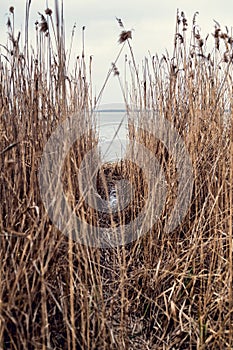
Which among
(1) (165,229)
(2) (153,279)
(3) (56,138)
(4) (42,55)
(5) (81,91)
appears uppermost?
(4) (42,55)

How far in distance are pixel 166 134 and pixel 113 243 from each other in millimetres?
466

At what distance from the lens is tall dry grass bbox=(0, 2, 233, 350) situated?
1.16 metres

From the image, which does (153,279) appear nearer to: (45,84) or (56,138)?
(56,138)

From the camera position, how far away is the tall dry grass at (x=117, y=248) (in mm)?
1163

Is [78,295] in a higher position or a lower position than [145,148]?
lower

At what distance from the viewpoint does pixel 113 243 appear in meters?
1.69

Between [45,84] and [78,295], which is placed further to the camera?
[45,84]

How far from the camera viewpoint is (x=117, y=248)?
136 cm

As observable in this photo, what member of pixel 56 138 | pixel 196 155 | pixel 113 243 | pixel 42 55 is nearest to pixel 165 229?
pixel 113 243

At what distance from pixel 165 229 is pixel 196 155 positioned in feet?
1.03

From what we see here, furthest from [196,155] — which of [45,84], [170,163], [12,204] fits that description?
[12,204]

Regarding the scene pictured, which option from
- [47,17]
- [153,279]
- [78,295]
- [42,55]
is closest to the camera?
[78,295]

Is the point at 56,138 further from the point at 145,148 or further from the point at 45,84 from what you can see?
the point at 145,148

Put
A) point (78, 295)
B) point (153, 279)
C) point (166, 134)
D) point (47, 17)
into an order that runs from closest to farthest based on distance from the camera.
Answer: point (78, 295) → point (153, 279) → point (47, 17) → point (166, 134)
